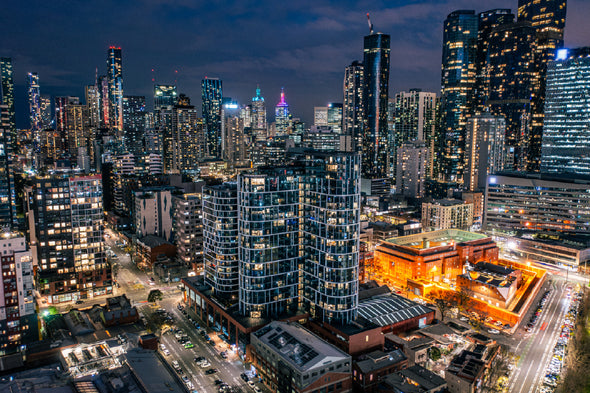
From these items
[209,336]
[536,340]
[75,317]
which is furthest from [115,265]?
[536,340]

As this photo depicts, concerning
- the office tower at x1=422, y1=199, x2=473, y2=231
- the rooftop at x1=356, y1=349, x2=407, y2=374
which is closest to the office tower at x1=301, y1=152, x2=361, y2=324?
the rooftop at x1=356, y1=349, x2=407, y2=374

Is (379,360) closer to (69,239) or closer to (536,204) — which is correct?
(69,239)

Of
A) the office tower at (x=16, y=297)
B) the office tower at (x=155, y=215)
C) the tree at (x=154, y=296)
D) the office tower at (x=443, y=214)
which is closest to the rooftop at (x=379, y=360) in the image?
the tree at (x=154, y=296)

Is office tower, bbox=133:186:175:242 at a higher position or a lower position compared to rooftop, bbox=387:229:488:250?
higher

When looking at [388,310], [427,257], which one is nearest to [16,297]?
[388,310]

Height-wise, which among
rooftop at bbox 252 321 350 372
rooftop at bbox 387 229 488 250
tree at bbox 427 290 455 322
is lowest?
tree at bbox 427 290 455 322

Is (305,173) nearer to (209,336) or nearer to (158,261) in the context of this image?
(209,336)

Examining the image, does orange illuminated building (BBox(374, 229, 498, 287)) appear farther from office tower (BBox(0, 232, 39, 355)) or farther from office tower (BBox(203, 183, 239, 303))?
office tower (BBox(0, 232, 39, 355))
